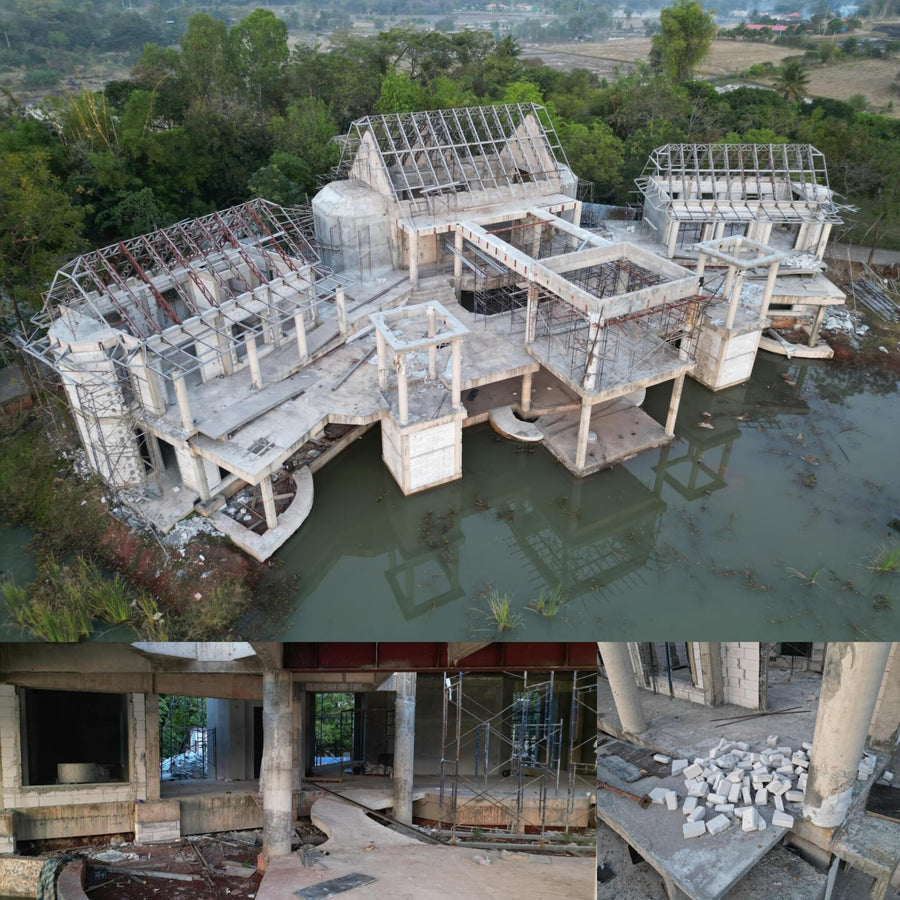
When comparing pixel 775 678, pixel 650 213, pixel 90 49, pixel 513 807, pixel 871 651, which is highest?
pixel 90 49

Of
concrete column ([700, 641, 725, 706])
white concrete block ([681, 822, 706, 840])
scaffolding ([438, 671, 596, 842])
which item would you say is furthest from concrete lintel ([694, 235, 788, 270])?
white concrete block ([681, 822, 706, 840])

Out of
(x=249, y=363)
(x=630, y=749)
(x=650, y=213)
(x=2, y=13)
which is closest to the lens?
(x=630, y=749)

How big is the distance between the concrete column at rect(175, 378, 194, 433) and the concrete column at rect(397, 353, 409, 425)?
4.62 m

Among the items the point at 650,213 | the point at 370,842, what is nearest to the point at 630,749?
the point at 370,842

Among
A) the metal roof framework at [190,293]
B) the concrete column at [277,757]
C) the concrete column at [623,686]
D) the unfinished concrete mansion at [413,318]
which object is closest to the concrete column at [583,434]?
the unfinished concrete mansion at [413,318]

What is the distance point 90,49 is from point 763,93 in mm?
42477

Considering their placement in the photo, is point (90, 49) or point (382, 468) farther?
point (90, 49)

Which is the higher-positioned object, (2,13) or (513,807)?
(2,13)

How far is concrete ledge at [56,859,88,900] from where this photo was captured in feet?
47.6

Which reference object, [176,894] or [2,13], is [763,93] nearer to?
[176,894]

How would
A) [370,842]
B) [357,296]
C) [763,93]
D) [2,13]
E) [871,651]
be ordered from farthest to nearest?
[2,13] < [763,93] < [357,296] < [370,842] < [871,651]

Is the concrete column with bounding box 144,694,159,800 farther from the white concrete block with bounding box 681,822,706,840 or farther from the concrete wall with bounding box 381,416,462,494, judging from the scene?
the white concrete block with bounding box 681,822,706,840

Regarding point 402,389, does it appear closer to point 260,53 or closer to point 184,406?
point 184,406

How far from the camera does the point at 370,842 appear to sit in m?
16.0
